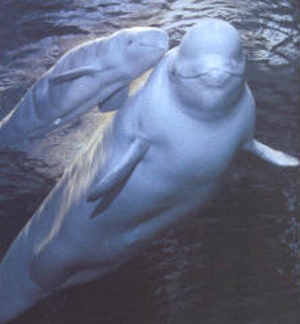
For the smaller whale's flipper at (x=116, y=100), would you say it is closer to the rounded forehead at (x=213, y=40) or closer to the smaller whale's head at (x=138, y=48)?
the smaller whale's head at (x=138, y=48)

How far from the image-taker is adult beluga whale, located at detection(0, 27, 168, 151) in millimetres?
4363

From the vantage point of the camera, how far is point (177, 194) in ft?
15.1

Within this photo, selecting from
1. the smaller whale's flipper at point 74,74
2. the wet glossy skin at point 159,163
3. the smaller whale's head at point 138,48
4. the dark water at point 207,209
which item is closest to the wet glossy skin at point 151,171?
the wet glossy skin at point 159,163

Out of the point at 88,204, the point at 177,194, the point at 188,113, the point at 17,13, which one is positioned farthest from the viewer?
the point at 17,13

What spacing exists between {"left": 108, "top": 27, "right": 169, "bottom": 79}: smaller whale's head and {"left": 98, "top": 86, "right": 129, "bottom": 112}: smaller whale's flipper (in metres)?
0.20

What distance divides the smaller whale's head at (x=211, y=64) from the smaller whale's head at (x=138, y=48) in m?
0.48

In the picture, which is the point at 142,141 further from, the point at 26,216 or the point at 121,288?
the point at 26,216

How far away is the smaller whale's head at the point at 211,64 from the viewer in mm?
3539

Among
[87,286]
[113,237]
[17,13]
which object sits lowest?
[87,286]

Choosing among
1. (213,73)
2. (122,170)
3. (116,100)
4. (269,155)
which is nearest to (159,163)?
(122,170)

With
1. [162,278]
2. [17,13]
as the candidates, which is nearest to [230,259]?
[162,278]

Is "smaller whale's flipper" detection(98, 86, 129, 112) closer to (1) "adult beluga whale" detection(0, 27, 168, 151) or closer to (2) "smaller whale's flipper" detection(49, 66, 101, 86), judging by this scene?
(1) "adult beluga whale" detection(0, 27, 168, 151)

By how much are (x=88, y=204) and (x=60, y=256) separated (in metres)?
1.08

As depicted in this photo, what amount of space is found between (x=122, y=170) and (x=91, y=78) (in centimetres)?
132
